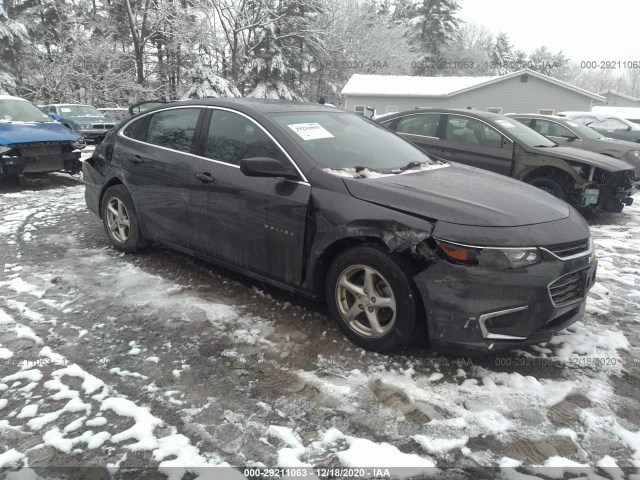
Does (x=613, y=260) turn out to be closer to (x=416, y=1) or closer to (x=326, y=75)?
(x=326, y=75)

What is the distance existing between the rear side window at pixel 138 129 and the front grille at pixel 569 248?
3.79m

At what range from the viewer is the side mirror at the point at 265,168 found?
323 centimetres

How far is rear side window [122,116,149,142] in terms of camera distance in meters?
4.65

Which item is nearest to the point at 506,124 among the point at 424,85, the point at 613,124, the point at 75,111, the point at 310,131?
the point at 310,131

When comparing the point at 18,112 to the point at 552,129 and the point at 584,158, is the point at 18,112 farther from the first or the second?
the point at 552,129

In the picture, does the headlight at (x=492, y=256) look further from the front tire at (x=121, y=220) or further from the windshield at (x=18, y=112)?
the windshield at (x=18, y=112)

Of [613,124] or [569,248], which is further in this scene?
[613,124]

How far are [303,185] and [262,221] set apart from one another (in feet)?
1.45

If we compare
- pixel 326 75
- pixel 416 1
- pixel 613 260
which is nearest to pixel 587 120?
pixel 613 260

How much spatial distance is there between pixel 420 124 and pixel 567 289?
18.2ft

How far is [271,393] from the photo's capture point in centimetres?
271

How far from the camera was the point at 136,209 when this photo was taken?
461 centimetres

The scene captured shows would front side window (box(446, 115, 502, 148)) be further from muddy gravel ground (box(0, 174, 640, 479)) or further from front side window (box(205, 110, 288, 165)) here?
front side window (box(205, 110, 288, 165))

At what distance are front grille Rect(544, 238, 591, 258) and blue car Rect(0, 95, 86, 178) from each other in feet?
27.1
